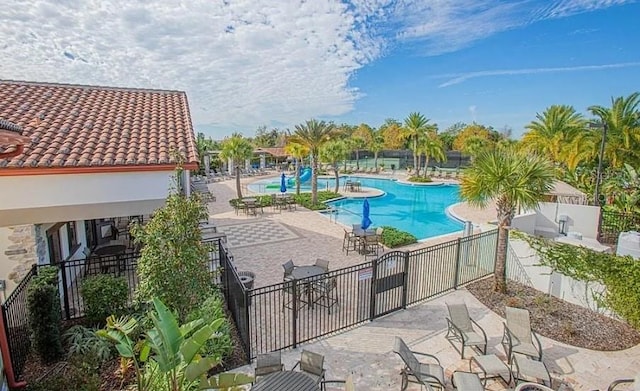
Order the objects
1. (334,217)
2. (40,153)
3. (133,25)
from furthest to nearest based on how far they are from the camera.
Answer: (334,217), (133,25), (40,153)

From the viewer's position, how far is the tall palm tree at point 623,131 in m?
18.7

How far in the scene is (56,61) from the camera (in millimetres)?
13266

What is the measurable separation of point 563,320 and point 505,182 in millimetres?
4042

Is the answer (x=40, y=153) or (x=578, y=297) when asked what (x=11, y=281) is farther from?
(x=578, y=297)

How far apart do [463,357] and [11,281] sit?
1113 cm

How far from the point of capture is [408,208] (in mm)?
27547

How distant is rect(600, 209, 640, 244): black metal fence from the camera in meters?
14.5

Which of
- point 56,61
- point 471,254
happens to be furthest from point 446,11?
point 56,61

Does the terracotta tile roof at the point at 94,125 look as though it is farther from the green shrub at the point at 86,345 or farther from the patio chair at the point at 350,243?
the patio chair at the point at 350,243

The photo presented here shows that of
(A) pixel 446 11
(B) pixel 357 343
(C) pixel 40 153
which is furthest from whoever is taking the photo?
(A) pixel 446 11

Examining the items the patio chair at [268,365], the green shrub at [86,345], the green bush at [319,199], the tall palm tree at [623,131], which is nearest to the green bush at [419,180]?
the green bush at [319,199]

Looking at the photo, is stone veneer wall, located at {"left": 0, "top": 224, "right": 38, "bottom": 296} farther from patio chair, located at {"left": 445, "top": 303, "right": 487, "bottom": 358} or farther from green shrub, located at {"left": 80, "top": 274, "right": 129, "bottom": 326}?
patio chair, located at {"left": 445, "top": 303, "right": 487, "bottom": 358}

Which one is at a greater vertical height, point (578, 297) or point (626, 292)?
point (626, 292)

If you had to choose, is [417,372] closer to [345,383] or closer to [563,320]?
[345,383]
